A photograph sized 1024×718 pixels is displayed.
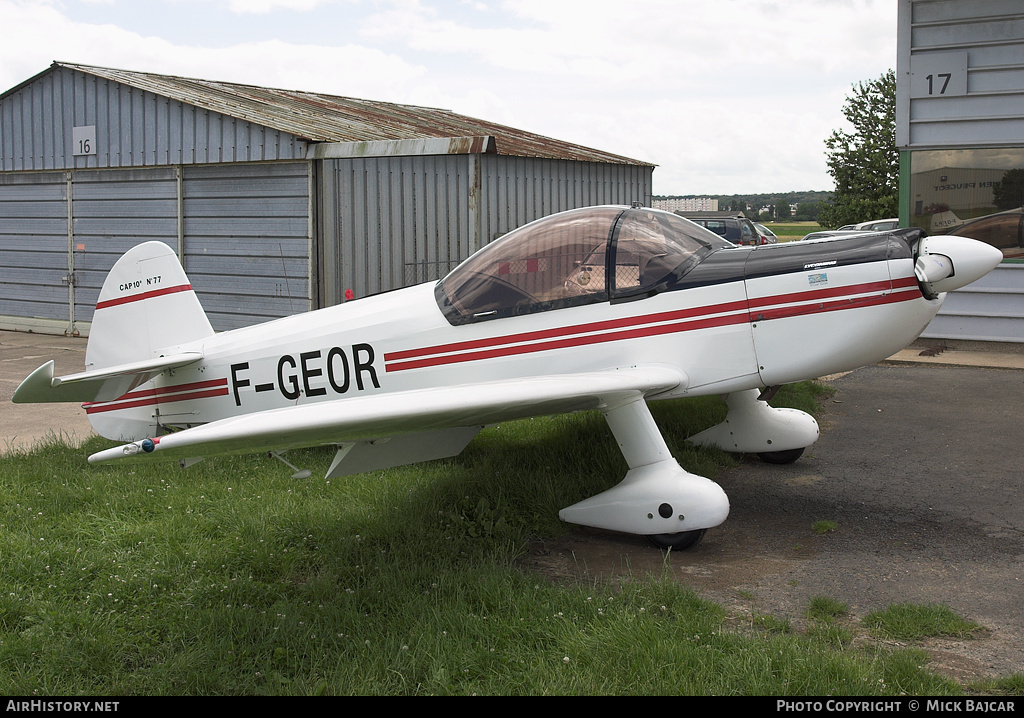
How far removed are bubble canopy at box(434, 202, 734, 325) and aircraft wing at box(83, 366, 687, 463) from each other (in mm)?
464

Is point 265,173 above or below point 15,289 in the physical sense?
above

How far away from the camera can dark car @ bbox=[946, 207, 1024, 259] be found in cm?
1015

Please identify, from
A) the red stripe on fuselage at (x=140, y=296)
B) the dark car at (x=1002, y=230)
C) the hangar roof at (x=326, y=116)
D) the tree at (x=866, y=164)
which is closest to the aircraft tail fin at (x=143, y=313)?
the red stripe on fuselage at (x=140, y=296)

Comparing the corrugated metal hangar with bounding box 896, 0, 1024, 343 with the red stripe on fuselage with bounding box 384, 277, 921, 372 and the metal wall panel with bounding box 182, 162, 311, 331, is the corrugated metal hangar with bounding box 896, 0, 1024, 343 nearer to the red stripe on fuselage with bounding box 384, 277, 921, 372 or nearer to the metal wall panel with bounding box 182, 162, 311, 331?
the red stripe on fuselage with bounding box 384, 277, 921, 372

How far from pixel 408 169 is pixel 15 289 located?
8541 millimetres

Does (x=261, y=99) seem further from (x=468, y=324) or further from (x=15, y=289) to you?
(x=468, y=324)

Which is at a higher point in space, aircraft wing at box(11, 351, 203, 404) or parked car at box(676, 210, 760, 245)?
parked car at box(676, 210, 760, 245)

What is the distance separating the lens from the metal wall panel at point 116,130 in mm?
10898

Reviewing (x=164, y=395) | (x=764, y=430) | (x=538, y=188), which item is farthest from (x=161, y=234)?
(x=764, y=430)

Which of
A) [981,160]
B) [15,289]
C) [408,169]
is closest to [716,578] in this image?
[408,169]

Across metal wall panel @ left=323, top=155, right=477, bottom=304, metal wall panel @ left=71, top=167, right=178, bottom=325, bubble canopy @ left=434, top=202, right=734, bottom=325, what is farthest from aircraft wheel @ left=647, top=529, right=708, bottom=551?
metal wall panel @ left=71, top=167, right=178, bottom=325

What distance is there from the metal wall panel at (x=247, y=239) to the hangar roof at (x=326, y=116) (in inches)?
27.2

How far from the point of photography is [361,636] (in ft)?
11.8

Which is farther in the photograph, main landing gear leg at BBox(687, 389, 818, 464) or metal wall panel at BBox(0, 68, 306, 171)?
metal wall panel at BBox(0, 68, 306, 171)
